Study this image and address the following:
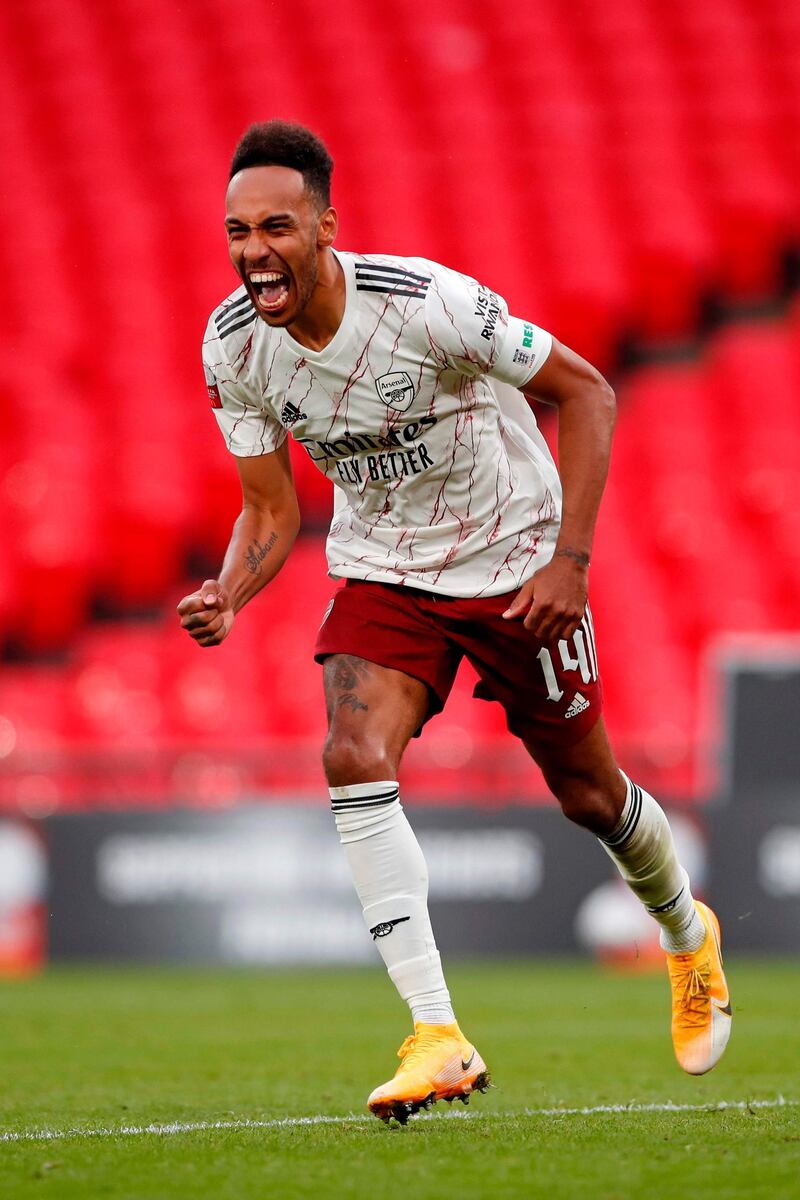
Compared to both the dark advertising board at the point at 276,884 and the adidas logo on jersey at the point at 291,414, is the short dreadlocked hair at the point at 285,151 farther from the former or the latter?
the dark advertising board at the point at 276,884

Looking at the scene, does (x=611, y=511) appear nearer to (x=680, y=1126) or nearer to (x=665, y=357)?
(x=665, y=357)

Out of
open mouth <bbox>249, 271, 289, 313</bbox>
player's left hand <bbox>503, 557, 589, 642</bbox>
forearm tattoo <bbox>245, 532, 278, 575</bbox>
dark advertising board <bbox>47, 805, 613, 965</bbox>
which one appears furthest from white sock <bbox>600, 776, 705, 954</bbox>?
dark advertising board <bbox>47, 805, 613, 965</bbox>

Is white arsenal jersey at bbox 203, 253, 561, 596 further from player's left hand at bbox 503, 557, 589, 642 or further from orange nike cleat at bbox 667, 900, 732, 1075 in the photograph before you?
orange nike cleat at bbox 667, 900, 732, 1075

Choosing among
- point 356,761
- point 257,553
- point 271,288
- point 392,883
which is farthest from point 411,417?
point 392,883

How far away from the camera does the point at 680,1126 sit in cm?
407

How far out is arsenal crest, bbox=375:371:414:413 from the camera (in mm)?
4191

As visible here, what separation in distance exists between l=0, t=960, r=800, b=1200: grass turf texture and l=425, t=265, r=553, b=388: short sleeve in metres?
1.69

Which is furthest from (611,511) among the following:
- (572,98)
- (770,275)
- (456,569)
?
(456,569)

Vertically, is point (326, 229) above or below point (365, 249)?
below

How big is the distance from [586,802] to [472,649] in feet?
1.70

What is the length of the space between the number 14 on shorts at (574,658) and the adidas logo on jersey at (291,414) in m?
0.79

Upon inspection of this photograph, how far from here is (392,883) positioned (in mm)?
4117

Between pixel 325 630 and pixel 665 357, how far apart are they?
10.9m

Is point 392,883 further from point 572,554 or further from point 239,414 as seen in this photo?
point 239,414
